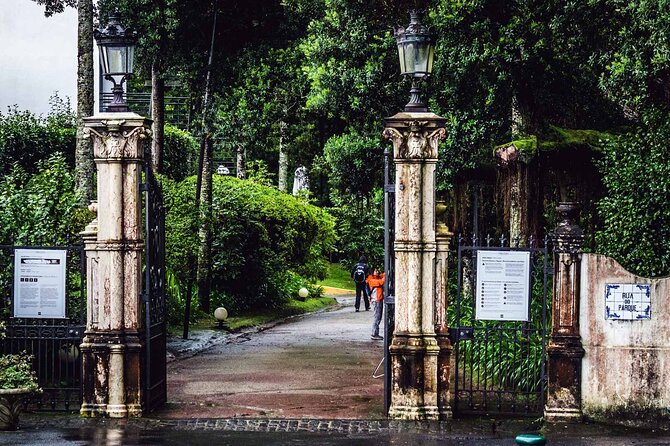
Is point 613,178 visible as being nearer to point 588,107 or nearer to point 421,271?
point 421,271

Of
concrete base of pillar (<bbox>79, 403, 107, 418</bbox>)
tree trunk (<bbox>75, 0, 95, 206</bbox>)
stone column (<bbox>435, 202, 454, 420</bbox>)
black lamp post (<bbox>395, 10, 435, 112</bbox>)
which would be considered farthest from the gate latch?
tree trunk (<bbox>75, 0, 95, 206</bbox>)

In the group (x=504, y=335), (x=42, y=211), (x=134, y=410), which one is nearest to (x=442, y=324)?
(x=504, y=335)

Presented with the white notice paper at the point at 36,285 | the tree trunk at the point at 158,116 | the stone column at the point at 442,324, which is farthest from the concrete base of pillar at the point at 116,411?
the tree trunk at the point at 158,116

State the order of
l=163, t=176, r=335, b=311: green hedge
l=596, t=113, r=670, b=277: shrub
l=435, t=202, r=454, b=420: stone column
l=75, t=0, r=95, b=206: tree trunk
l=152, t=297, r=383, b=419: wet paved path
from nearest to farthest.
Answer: l=435, t=202, r=454, b=420: stone column < l=152, t=297, r=383, b=419: wet paved path < l=596, t=113, r=670, b=277: shrub < l=75, t=0, r=95, b=206: tree trunk < l=163, t=176, r=335, b=311: green hedge

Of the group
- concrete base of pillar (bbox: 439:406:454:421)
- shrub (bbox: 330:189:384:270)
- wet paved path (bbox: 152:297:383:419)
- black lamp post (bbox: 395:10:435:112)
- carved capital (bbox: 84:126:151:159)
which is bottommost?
wet paved path (bbox: 152:297:383:419)

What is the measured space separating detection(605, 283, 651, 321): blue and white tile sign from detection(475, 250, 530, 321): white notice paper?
0.93 meters

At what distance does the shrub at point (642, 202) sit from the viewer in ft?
47.8

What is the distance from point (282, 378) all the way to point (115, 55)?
597cm

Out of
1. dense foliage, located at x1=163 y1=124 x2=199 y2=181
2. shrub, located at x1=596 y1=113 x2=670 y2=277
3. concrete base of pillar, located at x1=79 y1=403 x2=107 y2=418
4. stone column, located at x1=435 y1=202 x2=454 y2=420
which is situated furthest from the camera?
dense foliage, located at x1=163 y1=124 x2=199 y2=181

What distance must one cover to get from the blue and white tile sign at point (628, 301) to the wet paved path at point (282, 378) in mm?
2961

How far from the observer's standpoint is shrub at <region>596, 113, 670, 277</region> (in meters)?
14.6

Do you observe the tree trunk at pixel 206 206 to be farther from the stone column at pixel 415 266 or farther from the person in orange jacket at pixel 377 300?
the stone column at pixel 415 266

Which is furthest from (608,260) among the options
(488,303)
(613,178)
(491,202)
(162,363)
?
(491,202)

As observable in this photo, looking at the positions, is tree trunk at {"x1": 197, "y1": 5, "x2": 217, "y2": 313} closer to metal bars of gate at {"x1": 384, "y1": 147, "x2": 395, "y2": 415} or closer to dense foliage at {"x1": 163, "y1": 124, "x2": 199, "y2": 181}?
dense foliage at {"x1": 163, "y1": 124, "x2": 199, "y2": 181}
